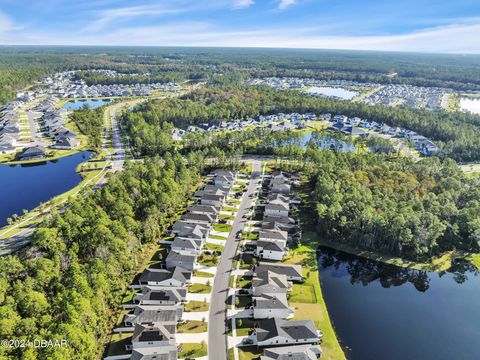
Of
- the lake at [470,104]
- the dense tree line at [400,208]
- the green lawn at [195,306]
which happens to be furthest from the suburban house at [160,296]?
the lake at [470,104]

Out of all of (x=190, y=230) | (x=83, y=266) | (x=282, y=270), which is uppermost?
(x=83, y=266)

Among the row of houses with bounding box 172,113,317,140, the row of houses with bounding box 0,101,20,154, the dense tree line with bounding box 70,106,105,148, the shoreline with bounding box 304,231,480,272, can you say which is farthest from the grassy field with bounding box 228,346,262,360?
the row of houses with bounding box 0,101,20,154

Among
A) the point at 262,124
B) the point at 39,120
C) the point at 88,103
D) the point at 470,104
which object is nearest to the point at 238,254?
the point at 262,124

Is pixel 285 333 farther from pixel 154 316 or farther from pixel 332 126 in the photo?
pixel 332 126

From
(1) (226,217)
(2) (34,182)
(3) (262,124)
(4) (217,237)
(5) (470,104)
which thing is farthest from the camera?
(5) (470,104)

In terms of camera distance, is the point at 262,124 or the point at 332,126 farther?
the point at 262,124

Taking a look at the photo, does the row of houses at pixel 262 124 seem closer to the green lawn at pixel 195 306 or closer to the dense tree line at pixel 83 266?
the dense tree line at pixel 83 266

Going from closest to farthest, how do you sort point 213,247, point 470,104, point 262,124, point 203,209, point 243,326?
point 243,326 < point 213,247 < point 203,209 < point 262,124 < point 470,104
